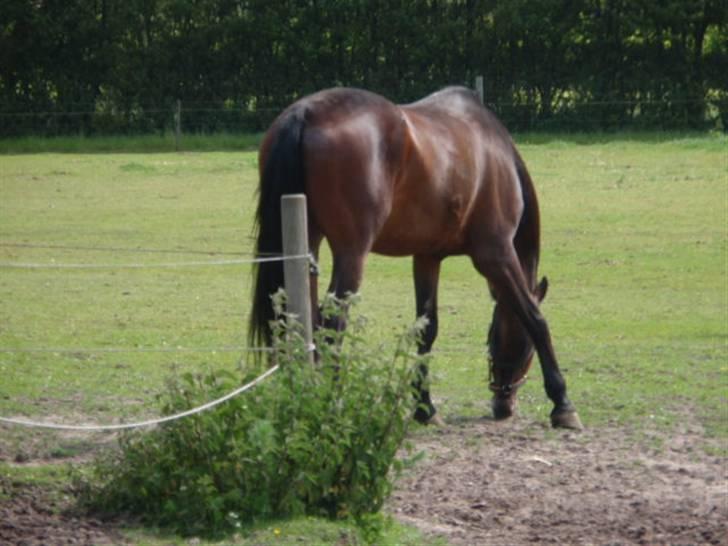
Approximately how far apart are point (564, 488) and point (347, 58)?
28983mm

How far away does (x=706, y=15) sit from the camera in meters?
33.5

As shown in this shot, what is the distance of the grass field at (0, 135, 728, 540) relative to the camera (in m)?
9.56

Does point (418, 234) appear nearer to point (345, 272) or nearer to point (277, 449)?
point (345, 272)

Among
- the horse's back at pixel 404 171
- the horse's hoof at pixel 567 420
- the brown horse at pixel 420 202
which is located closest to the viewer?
the brown horse at pixel 420 202

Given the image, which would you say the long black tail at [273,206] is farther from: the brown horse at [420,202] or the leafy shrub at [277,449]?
the leafy shrub at [277,449]

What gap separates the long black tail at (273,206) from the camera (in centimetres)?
719

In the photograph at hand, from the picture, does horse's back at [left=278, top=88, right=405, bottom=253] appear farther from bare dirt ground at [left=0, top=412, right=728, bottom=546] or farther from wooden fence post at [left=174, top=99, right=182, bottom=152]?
wooden fence post at [left=174, top=99, right=182, bottom=152]

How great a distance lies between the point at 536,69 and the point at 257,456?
2879 centimetres

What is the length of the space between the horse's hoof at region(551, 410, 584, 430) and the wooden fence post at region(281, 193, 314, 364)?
2.68m

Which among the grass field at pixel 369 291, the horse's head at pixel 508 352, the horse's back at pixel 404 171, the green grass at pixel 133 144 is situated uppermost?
the horse's back at pixel 404 171

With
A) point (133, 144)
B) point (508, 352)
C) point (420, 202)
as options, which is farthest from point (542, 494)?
point (133, 144)

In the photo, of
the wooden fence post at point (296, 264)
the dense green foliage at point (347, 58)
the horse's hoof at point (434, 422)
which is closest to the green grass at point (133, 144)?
the dense green foliage at point (347, 58)

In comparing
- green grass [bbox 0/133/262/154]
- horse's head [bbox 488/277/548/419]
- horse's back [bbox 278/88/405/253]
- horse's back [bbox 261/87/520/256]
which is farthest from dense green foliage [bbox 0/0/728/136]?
horse's back [bbox 278/88/405/253]

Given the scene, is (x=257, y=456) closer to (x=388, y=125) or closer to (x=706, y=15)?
(x=388, y=125)
